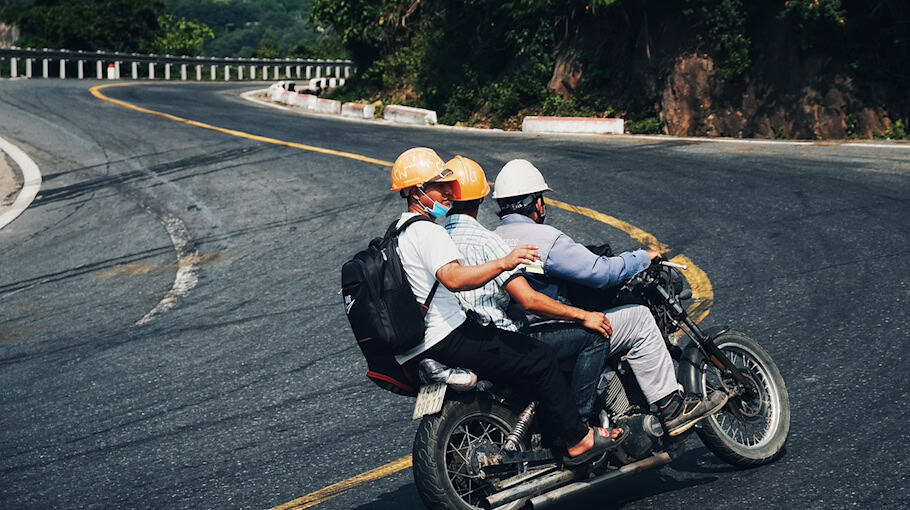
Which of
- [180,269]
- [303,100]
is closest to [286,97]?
[303,100]

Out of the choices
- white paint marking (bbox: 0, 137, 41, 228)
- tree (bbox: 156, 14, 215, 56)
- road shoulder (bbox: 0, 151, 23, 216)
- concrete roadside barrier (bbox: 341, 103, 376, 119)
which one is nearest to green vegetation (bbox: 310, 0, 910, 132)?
concrete roadside barrier (bbox: 341, 103, 376, 119)

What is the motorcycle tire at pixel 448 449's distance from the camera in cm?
496

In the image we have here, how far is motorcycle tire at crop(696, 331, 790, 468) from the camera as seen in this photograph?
Answer: 5.70 meters

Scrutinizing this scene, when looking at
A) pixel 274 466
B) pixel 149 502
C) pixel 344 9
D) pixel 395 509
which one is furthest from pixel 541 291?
pixel 344 9

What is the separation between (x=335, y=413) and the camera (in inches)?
278

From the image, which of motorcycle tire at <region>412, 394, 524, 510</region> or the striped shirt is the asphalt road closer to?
motorcycle tire at <region>412, 394, 524, 510</region>

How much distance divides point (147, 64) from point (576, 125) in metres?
38.3

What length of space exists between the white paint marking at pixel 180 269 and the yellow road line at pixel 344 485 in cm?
481

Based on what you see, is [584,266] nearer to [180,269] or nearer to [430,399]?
[430,399]

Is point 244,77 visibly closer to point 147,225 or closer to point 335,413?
point 147,225

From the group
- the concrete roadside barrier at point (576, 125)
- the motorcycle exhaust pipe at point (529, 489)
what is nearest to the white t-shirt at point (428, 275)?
the motorcycle exhaust pipe at point (529, 489)

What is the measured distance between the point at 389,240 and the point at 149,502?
7.18 ft

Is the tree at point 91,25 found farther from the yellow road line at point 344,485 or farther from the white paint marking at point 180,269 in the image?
the yellow road line at point 344,485

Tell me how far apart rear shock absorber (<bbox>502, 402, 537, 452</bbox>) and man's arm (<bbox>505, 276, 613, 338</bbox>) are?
1.59ft
